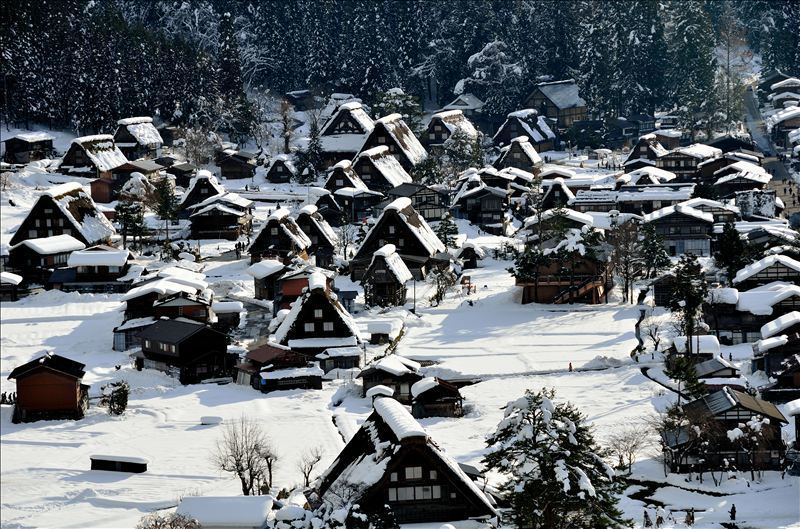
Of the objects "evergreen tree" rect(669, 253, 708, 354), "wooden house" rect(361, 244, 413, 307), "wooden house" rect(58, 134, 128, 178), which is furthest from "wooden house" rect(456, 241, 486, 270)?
"wooden house" rect(58, 134, 128, 178)

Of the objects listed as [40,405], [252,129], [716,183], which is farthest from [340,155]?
[40,405]

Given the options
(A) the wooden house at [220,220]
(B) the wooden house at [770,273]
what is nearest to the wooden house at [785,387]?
(B) the wooden house at [770,273]

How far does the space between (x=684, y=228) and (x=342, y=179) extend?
16982 millimetres

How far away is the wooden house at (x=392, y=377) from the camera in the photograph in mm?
36312

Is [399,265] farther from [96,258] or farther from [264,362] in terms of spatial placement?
[96,258]

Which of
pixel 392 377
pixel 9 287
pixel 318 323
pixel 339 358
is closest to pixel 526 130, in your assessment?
pixel 9 287

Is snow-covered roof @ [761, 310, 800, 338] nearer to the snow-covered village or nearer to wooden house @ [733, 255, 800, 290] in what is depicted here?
the snow-covered village

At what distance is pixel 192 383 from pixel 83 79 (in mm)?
36644

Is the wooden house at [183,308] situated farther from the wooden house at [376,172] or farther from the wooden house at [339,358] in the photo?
the wooden house at [376,172]

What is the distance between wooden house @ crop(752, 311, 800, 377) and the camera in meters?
37.5

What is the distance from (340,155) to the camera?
71.6m

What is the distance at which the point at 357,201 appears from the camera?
63.0 metres

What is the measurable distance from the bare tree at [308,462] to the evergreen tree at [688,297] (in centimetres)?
1211

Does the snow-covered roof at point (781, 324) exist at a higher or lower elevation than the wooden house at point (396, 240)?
lower
